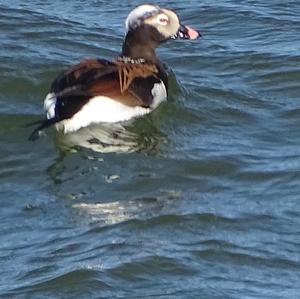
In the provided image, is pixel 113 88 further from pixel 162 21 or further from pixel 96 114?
pixel 162 21

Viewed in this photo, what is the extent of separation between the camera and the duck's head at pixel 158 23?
10258 millimetres

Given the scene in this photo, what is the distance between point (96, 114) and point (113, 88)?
223 millimetres

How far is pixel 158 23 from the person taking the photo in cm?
1038

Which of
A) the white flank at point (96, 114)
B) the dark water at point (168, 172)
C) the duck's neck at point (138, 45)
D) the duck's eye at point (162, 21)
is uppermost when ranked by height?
the duck's eye at point (162, 21)

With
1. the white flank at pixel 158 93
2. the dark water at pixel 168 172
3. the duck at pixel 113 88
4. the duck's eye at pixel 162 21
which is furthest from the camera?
the duck's eye at pixel 162 21

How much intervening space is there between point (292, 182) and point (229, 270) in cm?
163

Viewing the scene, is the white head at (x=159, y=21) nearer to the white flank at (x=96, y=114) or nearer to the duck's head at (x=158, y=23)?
the duck's head at (x=158, y=23)

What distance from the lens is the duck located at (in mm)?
9055

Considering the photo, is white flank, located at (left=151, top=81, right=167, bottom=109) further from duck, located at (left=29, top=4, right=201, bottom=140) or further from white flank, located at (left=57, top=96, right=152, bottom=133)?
white flank, located at (left=57, top=96, right=152, bottom=133)

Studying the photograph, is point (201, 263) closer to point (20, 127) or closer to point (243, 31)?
point (20, 127)

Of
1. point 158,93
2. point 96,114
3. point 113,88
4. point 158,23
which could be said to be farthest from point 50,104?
point 158,23

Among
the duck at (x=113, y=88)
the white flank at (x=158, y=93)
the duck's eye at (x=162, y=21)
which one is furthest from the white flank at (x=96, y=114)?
the duck's eye at (x=162, y=21)

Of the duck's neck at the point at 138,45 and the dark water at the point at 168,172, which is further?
the duck's neck at the point at 138,45

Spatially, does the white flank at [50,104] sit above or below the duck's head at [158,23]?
below
